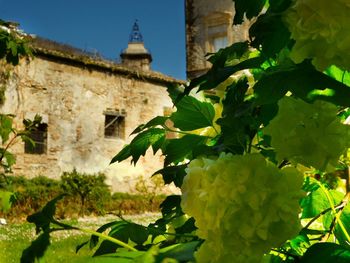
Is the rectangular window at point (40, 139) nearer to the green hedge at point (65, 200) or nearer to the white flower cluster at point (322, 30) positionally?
the green hedge at point (65, 200)

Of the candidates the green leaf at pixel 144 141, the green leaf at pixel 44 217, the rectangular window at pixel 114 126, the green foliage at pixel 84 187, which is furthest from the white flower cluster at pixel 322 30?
the rectangular window at pixel 114 126

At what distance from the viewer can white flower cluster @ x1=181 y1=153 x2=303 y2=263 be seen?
1.76ft

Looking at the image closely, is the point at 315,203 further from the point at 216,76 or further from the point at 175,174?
the point at 216,76

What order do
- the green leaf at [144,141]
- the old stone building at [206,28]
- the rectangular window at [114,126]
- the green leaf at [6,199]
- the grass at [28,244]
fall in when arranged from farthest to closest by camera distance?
the old stone building at [206,28]
the rectangular window at [114,126]
the grass at [28,244]
the green leaf at [6,199]
the green leaf at [144,141]

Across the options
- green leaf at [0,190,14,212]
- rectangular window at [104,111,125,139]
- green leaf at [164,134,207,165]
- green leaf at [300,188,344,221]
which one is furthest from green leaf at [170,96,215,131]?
rectangular window at [104,111,125,139]

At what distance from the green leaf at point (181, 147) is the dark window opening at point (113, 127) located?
43.7 ft

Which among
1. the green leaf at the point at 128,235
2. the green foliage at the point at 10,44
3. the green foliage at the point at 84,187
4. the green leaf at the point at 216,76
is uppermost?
the green foliage at the point at 10,44

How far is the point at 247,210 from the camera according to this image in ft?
1.78

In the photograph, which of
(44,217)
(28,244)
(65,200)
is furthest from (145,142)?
(65,200)

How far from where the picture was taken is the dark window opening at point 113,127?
1423cm

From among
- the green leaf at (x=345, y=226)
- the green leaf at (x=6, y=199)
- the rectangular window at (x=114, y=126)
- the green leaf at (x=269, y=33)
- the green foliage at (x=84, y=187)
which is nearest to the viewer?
the green leaf at (x=269, y=33)

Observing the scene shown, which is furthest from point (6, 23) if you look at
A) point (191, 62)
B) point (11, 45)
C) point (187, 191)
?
point (191, 62)

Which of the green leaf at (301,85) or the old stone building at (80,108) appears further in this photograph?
the old stone building at (80,108)

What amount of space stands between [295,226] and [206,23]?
15.0 metres
